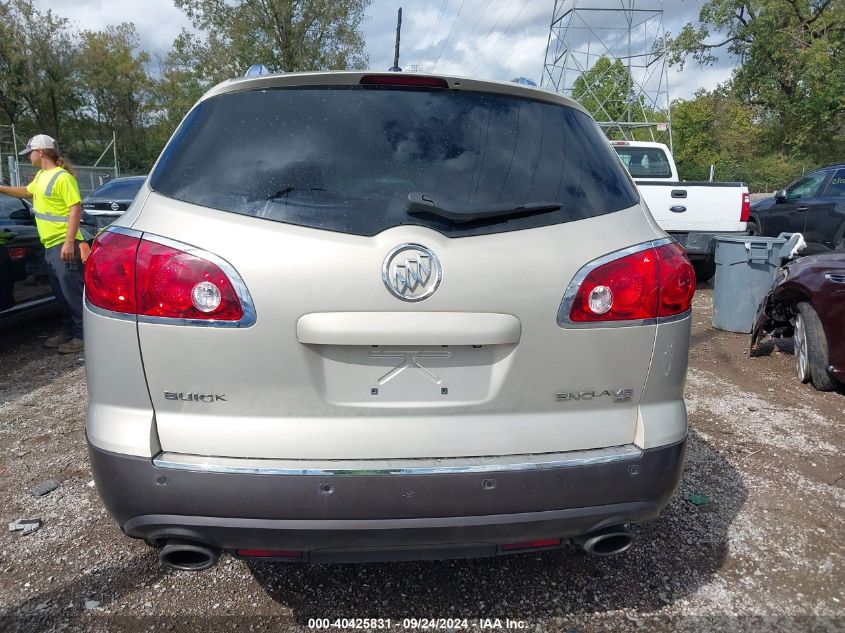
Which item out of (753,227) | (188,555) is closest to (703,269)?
(753,227)

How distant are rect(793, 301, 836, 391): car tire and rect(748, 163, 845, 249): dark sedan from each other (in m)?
4.72

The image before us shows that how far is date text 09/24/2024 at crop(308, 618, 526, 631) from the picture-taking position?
2289 millimetres

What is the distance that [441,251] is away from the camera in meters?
1.80

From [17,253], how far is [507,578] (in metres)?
5.17

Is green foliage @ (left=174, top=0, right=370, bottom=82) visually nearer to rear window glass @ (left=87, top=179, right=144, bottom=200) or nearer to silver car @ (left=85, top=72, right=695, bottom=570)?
rear window glass @ (left=87, top=179, right=144, bottom=200)

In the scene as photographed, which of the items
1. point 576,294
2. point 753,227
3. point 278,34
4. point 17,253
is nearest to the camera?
point 576,294

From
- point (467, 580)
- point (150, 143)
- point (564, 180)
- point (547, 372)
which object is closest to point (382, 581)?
point (467, 580)

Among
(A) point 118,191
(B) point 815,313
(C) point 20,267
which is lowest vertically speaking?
(B) point 815,313

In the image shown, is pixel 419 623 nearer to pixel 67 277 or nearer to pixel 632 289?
pixel 632 289

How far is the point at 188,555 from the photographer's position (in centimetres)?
192

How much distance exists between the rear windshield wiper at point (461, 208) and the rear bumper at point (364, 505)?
753 mm

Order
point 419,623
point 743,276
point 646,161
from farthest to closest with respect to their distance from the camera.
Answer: point 646,161 → point 743,276 → point 419,623

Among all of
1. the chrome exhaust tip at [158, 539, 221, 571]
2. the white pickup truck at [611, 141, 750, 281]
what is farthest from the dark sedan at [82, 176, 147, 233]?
the chrome exhaust tip at [158, 539, 221, 571]

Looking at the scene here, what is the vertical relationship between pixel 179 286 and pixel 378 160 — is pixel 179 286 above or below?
below
